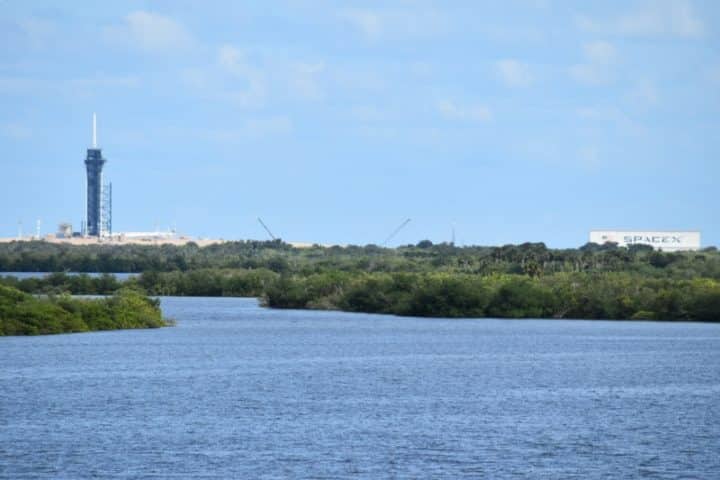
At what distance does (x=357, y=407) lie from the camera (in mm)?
56656

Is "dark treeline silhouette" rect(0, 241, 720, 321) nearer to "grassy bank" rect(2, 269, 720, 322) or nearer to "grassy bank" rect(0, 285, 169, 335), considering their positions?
"grassy bank" rect(2, 269, 720, 322)

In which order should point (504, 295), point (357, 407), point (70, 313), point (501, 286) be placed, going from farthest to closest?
1. point (501, 286)
2. point (504, 295)
3. point (70, 313)
4. point (357, 407)

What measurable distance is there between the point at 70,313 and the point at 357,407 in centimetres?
4623

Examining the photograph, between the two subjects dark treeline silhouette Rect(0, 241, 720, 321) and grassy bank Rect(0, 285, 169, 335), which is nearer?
grassy bank Rect(0, 285, 169, 335)

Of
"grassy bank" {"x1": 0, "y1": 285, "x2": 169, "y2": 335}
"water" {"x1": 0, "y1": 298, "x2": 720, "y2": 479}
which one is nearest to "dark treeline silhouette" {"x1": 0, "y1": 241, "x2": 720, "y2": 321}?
"grassy bank" {"x1": 0, "y1": 285, "x2": 169, "y2": 335}

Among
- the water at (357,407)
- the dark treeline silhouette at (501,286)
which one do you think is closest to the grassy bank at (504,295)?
the dark treeline silhouette at (501,286)

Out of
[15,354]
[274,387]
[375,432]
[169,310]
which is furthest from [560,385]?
[169,310]

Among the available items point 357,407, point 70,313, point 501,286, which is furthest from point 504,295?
point 357,407

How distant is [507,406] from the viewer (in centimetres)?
5762

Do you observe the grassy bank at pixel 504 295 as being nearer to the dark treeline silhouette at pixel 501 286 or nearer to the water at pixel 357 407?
the dark treeline silhouette at pixel 501 286

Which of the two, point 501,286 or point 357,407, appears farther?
point 501,286

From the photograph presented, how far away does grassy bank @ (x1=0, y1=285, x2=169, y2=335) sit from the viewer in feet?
308

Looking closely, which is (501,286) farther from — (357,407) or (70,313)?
(357,407)

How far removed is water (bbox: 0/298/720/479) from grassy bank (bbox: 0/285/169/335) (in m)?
2.02
